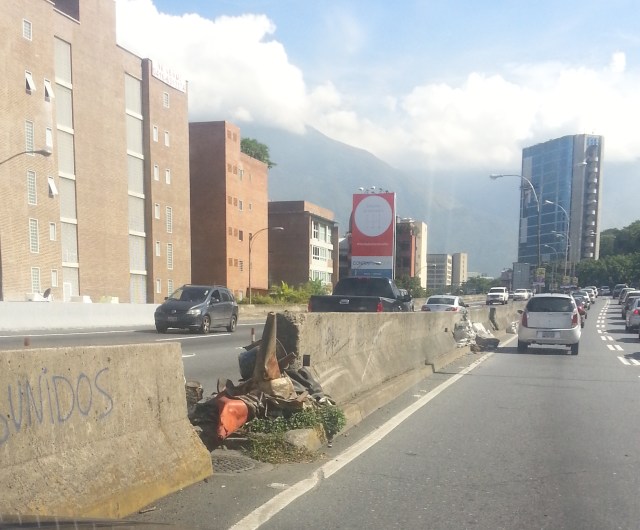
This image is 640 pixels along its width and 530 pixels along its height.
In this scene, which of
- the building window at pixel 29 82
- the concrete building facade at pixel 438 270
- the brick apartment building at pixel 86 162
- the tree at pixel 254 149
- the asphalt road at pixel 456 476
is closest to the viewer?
the asphalt road at pixel 456 476

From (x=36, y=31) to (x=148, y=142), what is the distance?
1492 centimetres

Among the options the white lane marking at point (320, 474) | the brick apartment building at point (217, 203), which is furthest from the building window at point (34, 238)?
the white lane marking at point (320, 474)

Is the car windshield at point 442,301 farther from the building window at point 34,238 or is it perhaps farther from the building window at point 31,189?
the building window at point 31,189

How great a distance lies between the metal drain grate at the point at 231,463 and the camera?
227 inches

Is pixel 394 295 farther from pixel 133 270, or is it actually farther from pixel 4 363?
pixel 133 270

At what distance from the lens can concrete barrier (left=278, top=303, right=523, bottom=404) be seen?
310 inches

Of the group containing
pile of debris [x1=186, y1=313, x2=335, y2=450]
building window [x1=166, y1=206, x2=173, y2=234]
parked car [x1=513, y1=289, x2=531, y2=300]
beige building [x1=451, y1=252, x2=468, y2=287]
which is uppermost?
building window [x1=166, y1=206, x2=173, y2=234]

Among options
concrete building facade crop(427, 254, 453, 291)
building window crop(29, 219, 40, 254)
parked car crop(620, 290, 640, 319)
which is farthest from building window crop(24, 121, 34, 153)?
concrete building facade crop(427, 254, 453, 291)

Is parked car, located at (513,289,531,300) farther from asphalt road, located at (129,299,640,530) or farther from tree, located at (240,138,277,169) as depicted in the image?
asphalt road, located at (129,299,640,530)

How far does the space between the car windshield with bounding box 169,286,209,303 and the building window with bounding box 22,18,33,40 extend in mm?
25651

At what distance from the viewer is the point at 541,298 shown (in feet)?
61.4

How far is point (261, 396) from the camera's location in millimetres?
6852

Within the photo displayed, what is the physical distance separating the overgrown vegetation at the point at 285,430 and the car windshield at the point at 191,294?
1709cm

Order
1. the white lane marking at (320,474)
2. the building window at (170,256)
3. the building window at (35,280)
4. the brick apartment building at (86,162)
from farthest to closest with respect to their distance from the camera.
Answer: the building window at (170,256)
the building window at (35,280)
the brick apartment building at (86,162)
the white lane marking at (320,474)
